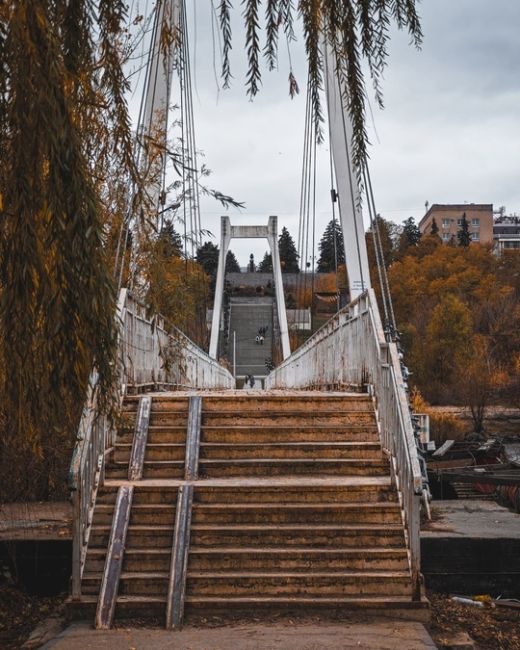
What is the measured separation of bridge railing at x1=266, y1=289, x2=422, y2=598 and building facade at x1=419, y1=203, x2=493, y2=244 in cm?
10446

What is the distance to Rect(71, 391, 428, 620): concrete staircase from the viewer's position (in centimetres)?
569

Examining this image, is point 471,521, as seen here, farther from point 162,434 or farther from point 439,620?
point 162,434

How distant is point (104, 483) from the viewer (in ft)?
22.0

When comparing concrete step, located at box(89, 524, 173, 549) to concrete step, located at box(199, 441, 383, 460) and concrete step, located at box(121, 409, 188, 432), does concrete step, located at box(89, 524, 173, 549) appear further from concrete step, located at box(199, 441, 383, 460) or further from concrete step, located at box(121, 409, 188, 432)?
concrete step, located at box(121, 409, 188, 432)

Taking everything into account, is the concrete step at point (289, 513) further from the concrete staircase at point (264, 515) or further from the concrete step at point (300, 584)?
the concrete step at point (300, 584)

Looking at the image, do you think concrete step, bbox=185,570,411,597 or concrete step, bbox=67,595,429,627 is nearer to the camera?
concrete step, bbox=67,595,429,627

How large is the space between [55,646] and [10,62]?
3.74 m

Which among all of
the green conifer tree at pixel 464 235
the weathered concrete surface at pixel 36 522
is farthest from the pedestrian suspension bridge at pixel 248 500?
the green conifer tree at pixel 464 235

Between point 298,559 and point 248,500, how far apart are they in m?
0.80

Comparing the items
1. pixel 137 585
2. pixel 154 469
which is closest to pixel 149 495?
pixel 154 469

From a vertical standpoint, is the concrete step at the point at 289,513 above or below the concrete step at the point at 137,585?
above

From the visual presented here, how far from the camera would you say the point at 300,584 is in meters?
5.75

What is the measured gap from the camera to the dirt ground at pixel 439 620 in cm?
556

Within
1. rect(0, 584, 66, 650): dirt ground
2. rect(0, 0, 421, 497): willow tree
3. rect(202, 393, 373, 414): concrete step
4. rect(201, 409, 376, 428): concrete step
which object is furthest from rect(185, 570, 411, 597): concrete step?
rect(0, 0, 421, 497): willow tree
